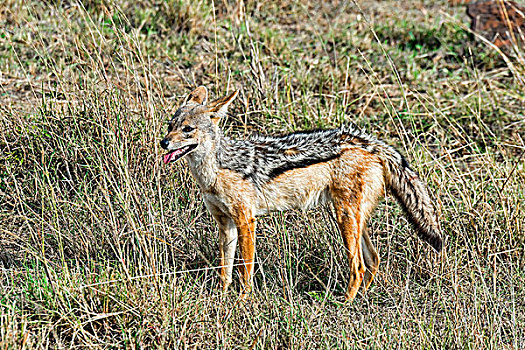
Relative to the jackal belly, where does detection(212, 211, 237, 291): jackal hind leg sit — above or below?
below

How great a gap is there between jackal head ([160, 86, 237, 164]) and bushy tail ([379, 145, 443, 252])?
1.30 meters

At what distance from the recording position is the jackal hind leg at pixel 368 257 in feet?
19.4

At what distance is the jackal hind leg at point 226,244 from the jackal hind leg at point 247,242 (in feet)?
0.44

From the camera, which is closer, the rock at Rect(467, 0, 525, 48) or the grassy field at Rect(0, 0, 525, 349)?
the grassy field at Rect(0, 0, 525, 349)

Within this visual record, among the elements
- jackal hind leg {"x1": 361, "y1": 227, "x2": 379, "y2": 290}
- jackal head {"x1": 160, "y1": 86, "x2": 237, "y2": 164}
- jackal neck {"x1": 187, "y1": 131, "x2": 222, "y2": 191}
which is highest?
jackal head {"x1": 160, "y1": 86, "x2": 237, "y2": 164}

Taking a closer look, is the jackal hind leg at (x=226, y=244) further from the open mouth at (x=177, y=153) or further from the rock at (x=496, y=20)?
the rock at (x=496, y=20)

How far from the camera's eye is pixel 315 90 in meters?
8.51

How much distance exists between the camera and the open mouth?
17.1 ft

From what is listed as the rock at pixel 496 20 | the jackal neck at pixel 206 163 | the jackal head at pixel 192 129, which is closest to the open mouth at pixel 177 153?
the jackal head at pixel 192 129

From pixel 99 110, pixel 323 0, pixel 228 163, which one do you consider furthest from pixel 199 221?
pixel 323 0

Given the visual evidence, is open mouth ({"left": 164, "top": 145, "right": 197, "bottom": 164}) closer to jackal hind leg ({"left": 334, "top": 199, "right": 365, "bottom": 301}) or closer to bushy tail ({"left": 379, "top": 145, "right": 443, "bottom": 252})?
jackal hind leg ({"left": 334, "top": 199, "right": 365, "bottom": 301})

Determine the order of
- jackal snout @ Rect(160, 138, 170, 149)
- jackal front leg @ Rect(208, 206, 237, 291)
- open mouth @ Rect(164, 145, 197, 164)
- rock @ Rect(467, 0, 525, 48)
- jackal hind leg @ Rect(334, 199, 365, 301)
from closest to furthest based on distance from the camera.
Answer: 1. jackal snout @ Rect(160, 138, 170, 149)
2. open mouth @ Rect(164, 145, 197, 164)
3. jackal hind leg @ Rect(334, 199, 365, 301)
4. jackal front leg @ Rect(208, 206, 237, 291)
5. rock @ Rect(467, 0, 525, 48)

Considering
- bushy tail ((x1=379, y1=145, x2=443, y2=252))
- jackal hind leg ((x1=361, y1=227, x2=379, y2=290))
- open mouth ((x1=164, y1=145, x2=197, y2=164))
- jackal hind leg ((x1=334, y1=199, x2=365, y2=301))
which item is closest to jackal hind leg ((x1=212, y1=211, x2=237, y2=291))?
open mouth ((x1=164, y1=145, x2=197, y2=164))

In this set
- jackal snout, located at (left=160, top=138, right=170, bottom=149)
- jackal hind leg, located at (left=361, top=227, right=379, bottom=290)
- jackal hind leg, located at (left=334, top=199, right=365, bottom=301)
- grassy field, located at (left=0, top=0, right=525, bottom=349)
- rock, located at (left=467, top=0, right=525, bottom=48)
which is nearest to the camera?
grassy field, located at (left=0, top=0, right=525, bottom=349)
